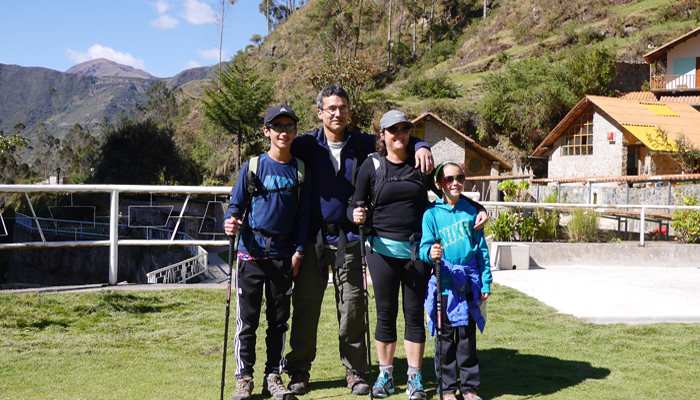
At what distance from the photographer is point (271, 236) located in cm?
323

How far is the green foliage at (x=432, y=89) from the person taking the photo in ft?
143

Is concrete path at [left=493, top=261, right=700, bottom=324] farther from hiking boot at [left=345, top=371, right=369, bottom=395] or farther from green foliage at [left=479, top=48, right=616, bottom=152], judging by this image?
green foliage at [left=479, top=48, right=616, bottom=152]

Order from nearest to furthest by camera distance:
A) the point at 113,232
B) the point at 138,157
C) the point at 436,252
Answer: the point at 436,252, the point at 113,232, the point at 138,157

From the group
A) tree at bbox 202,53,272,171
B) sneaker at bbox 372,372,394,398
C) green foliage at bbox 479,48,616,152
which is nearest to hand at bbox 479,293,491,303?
sneaker at bbox 372,372,394,398

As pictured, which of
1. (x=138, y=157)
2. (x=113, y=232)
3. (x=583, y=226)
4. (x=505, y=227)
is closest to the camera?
(x=113, y=232)

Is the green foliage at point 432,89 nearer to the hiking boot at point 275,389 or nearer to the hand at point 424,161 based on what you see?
the hand at point 424,161

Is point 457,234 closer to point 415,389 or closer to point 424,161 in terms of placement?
point 424,161

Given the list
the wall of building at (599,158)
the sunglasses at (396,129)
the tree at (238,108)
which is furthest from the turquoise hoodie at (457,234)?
the tree at (238,108)

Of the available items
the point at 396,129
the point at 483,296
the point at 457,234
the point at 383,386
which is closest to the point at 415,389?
the point at 383,386

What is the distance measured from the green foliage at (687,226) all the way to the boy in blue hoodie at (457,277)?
808 centimetres

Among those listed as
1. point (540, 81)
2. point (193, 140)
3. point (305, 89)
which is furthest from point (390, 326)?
point (305, 89)

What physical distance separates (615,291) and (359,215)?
15.2 ft

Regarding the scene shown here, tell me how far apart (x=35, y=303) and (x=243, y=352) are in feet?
8.94

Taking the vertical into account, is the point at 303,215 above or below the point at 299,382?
above
